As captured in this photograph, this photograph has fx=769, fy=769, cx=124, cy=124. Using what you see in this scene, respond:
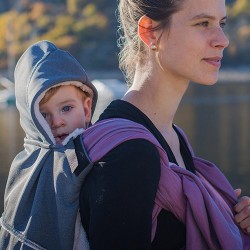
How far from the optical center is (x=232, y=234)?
101 centimetres

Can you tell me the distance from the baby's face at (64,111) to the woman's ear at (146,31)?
15 cm

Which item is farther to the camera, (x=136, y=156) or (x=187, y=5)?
(x=187, y=5)

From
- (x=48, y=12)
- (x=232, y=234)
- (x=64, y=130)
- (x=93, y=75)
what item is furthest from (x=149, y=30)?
(x=48, y=12)

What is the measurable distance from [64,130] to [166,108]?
0.16 metres

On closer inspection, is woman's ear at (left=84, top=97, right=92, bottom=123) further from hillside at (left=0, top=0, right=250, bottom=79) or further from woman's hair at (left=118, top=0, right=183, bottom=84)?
hillside at (left=0, top=0, right=250, bottom=79)

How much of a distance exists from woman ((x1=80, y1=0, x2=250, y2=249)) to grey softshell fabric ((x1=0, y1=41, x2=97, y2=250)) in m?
0.03

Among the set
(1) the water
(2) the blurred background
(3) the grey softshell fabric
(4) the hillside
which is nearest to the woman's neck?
(3) the grey softshell fabric

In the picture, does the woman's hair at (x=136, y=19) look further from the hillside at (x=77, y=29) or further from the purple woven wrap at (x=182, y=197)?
the hillside at (x=77, y=29)

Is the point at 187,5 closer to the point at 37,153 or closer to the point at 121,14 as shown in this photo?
the point at 121,14

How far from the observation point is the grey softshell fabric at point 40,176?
3.27 feet

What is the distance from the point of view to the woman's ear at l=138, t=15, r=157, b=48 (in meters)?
1.10

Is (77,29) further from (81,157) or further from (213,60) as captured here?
(81,157)

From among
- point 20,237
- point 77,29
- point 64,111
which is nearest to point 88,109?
point 64,111

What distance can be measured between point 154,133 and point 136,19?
17 cm
